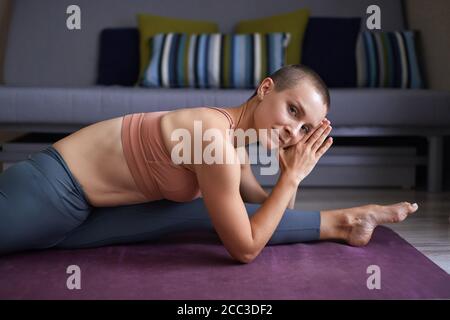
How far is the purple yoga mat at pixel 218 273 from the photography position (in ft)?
4.40

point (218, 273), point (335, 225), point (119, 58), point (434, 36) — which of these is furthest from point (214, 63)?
point (218, 273)

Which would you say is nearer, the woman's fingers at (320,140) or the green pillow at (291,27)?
the woman's fingers at (320,140)

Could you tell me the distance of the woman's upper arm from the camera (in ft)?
4.55

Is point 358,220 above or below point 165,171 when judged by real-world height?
below

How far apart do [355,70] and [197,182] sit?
6.10 feet

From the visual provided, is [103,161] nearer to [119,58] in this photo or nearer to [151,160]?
[151,160]

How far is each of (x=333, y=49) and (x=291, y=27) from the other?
0.26m

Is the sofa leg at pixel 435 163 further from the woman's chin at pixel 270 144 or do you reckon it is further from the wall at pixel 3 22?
the wall at pixel 3 22

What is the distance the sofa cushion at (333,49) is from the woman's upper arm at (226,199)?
74.3 inches

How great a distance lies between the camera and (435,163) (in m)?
2.73

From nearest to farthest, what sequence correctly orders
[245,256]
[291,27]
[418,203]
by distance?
[245,256] → [418,203] → [291,27]

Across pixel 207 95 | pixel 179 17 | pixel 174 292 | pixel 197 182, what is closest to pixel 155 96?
pixel 207 95

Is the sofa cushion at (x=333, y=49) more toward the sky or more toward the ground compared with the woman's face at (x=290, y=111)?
more toward the sky

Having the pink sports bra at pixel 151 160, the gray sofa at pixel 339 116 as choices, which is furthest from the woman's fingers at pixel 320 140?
the gray sofa at pixel 339 116
